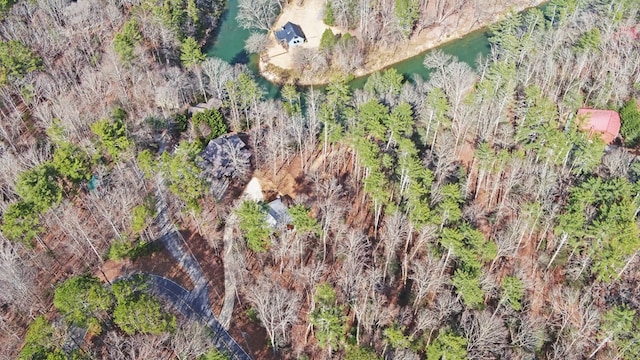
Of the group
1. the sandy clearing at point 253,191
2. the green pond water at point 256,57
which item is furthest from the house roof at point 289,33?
the sandy clearing at point 253,191

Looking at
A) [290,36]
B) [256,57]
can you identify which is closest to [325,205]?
[290,36]

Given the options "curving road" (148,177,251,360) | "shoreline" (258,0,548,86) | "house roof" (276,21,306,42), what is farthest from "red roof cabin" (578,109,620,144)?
"curving road" (148,177,251,360)

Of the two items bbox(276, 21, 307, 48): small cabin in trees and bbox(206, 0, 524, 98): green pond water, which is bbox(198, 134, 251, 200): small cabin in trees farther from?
bbox(276, 21, 307, 48): small cabin in trees

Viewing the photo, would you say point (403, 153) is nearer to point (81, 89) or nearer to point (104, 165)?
point (104, 165)

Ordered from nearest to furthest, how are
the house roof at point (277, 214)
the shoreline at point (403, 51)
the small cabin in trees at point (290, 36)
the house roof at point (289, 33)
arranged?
the house roof at point (277, 214), the shoreline at point (403, 51), the small cabin in trees at point (290, 36), the house roof at point (289, 33)

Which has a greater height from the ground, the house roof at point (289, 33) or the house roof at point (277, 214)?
the house roof at point (289, 33)

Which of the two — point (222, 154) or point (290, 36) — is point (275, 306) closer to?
point (222, 154)

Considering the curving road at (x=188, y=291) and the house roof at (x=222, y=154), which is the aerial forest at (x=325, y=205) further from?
the house roof at (x=222, y=154)
